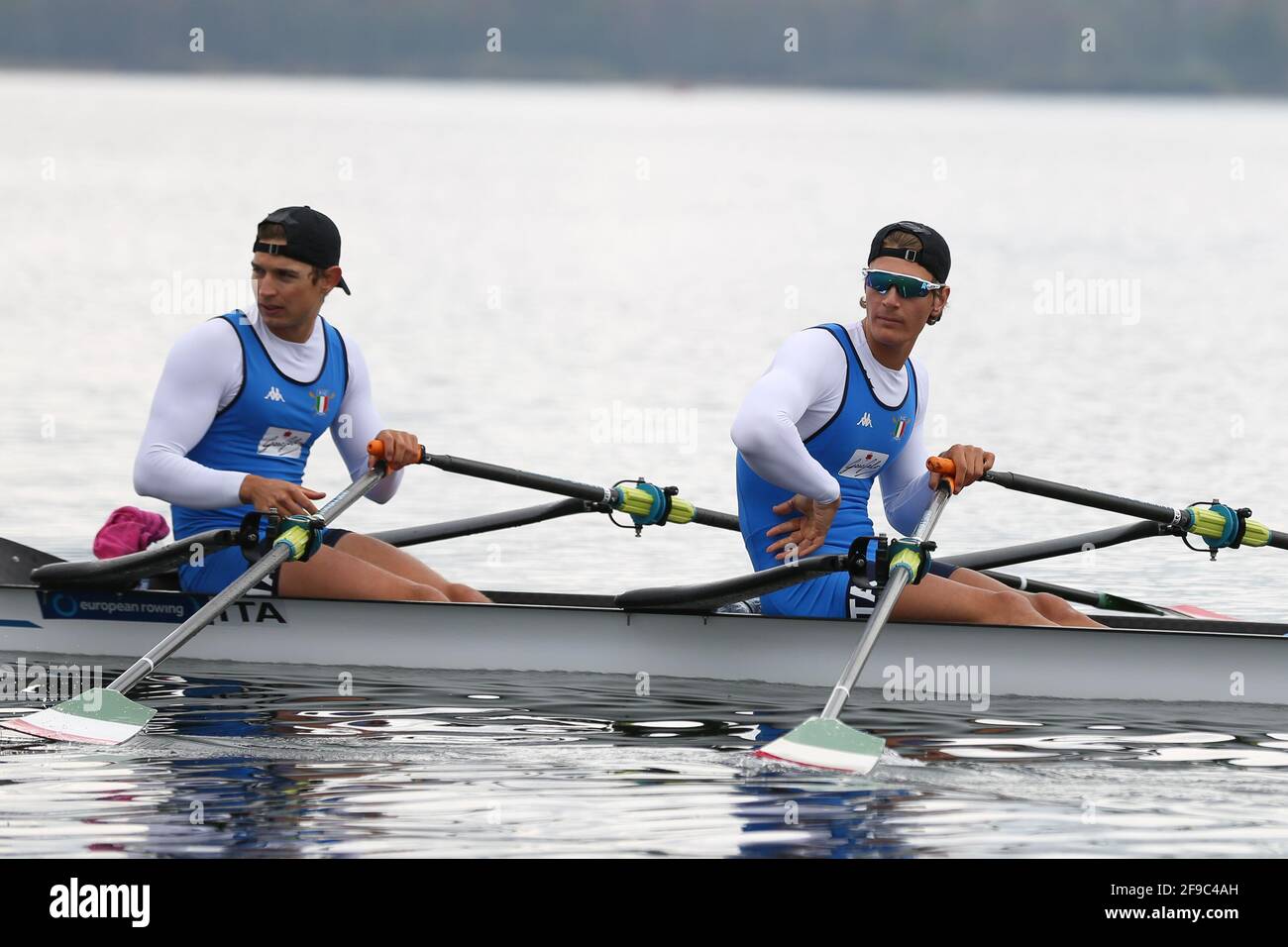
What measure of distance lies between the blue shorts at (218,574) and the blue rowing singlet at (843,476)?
208cm

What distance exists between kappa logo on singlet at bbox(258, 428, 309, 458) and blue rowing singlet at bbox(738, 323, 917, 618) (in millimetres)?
2140

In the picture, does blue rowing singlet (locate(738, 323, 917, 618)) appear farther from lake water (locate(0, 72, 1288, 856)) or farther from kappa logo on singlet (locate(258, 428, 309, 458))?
kappa logo on singlet (locate(258, 428, 309, 458))

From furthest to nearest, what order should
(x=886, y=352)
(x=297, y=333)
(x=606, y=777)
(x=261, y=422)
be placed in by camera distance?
(x=297, y=333)
(x=261, y=422)
(x=886, y=352)
(x=606, y=777)

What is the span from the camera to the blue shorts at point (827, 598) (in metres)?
9.85

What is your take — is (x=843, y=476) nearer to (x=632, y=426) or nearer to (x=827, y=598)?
(x=827, y=598)

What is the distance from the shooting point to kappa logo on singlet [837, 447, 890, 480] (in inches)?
392

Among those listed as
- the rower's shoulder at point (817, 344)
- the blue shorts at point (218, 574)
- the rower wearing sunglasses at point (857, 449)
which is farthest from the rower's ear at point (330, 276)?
the rower's shoulder at point (817, 344)

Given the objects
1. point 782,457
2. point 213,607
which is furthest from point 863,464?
point 213,607

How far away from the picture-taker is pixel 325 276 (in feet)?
33.9

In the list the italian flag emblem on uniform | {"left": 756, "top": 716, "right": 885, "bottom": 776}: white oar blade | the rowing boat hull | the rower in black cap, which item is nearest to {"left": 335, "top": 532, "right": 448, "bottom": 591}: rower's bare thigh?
the rower in black cap

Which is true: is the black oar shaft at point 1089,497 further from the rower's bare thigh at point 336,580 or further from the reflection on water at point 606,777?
the rower's bare thigh at point 336,580

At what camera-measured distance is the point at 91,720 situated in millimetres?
9227

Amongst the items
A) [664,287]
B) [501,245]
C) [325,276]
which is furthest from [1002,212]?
[325,276]

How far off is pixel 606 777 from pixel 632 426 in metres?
13.4
